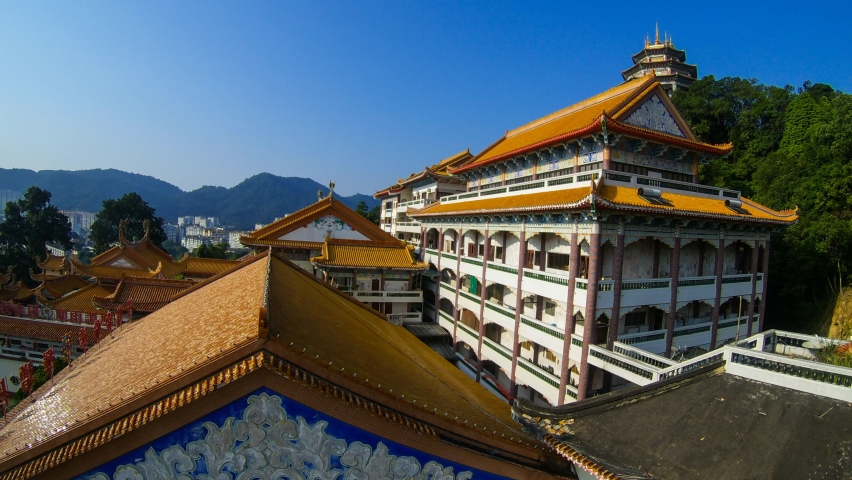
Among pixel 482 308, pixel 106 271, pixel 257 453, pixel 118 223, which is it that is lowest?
pixel 106 271

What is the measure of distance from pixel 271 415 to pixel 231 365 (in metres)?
0.76

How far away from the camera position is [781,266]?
24344 millimetres

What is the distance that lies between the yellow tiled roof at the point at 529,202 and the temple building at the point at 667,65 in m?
40.3

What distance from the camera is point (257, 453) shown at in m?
5.01

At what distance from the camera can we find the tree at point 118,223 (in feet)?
200

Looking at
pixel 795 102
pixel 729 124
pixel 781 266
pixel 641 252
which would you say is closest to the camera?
pixel 641 252

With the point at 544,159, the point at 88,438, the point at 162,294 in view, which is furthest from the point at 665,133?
the point at 162,294

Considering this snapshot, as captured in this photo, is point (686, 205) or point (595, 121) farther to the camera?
point (595, 121)

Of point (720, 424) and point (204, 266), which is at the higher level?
point (720, 424)

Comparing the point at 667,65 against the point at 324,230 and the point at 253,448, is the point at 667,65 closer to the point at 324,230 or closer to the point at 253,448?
the point at 324,230

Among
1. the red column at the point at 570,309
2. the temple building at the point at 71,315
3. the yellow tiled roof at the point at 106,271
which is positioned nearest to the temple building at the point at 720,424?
the red column at the point at 570,309

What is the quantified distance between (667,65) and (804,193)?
113 ft

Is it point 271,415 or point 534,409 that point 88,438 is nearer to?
point 271,415

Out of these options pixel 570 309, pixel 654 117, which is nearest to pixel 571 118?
pixel 654 117
